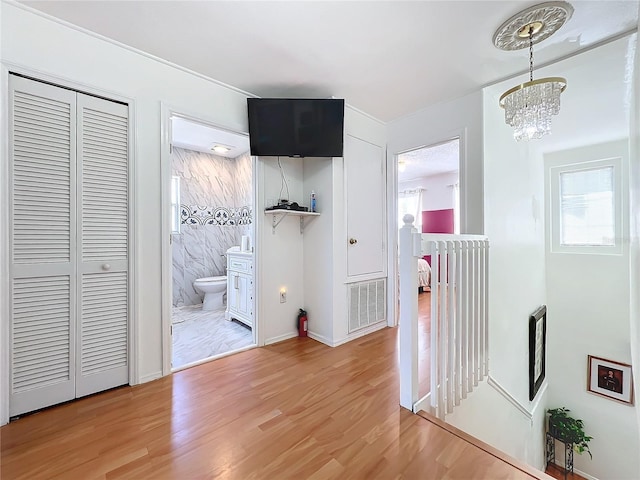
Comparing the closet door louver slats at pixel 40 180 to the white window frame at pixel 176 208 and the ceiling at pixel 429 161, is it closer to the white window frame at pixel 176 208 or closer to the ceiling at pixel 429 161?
the white window frame at pixel 176 208

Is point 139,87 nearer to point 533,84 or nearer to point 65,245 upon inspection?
point 65,245

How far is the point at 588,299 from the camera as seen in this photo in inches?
161

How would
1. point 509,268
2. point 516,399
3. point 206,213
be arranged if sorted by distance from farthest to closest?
point 206,213 < point 516,399 < point 509,268

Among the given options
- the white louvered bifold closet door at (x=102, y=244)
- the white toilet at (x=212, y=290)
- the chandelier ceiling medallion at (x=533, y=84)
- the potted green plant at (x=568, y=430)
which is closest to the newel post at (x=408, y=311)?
the chandelier ceiling medallion at (x=533, y=84)

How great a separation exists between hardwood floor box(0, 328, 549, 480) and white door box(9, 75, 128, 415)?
0.77ft

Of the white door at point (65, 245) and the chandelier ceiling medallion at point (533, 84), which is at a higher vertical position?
the chandelier ceiling medallion at point (533, 84)

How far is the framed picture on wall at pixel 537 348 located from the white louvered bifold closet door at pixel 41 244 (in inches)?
188

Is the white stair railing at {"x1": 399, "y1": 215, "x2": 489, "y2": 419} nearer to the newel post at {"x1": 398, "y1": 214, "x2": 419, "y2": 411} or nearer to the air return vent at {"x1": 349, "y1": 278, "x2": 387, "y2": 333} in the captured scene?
the newel post at {"x1": 398, "y1": 214, "x2": 419, "y2": 411}

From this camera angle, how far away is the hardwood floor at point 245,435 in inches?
47.5

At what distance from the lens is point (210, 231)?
15.1 ft

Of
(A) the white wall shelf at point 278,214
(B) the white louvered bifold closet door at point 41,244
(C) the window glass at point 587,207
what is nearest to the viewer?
(B) the white louvered bifold closet door at point 41,244

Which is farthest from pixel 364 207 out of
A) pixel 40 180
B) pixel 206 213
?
pixel 206 213

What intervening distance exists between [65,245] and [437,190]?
6.20m

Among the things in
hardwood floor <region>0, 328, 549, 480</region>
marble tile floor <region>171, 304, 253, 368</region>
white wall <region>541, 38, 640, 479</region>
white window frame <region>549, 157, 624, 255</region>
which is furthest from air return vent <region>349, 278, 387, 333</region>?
white window frame <region>549, 157, 624, 255</region>
